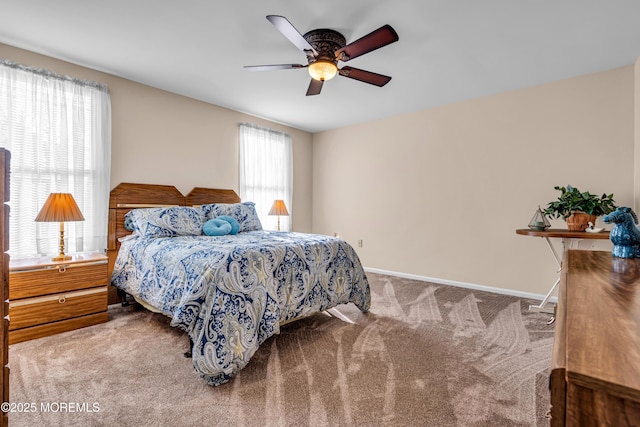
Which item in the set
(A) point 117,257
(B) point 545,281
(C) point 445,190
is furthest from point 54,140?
(B) point 545,281

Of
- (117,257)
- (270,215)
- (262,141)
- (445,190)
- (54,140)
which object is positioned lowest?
(117,257)

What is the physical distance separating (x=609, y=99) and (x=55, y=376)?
A: 5.17 metres

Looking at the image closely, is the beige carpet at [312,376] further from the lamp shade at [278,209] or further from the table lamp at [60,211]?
the lamp shade at [278,209]

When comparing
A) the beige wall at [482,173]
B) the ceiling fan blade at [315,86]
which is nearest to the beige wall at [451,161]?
the beige wall at [482,173]

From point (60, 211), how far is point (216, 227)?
130 cm

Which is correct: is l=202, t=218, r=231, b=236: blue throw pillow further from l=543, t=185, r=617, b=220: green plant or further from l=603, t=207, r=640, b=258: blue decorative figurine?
l=543, t=185, r=617, b=220: green plant

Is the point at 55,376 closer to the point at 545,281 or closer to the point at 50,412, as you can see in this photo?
the point at 50,412

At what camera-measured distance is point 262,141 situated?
15.7ft

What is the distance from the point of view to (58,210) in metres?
2.51

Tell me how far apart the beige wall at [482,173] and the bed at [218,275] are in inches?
71.5

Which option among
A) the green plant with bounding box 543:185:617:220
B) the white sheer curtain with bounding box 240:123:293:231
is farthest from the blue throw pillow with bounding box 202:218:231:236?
the green plant with bounding box 543:185:617:220

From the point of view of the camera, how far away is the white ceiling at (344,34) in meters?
2.16

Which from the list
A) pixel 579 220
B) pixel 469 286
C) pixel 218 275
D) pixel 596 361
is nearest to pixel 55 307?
pixel 218 275

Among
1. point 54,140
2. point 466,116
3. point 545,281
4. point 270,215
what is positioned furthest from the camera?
point 270,215
